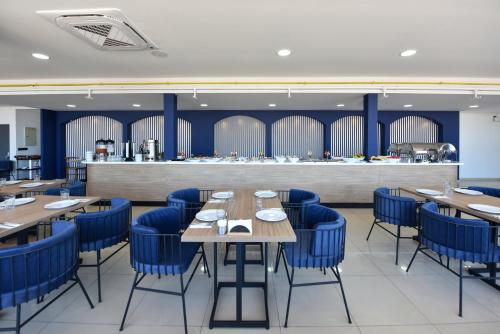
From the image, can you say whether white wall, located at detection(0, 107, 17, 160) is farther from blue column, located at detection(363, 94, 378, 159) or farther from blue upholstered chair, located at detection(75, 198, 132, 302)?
blue column, located at detection(363, 94, 378, 159)

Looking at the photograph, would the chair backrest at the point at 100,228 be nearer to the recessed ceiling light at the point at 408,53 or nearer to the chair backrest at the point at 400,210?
the chair backrest at the point at 400,210

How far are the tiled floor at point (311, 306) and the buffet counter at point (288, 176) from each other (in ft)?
6.60

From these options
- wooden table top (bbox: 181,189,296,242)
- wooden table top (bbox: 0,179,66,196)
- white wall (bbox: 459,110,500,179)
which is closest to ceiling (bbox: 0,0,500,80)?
wooden table top (bbox: 0,179,66,196)

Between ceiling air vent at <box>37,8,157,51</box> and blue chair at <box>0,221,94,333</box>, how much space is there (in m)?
1.87

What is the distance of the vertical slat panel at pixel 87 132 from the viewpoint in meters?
7.34

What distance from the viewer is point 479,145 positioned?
7.49 metres

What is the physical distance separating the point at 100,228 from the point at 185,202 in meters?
0.71

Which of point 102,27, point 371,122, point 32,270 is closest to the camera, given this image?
point 32,270

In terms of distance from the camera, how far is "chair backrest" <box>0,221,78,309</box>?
121 cm

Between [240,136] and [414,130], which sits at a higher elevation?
[414,130]

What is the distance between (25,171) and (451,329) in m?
8.88

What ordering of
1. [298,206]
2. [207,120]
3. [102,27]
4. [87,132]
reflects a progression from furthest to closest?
[87,132] < [207,120] < [298,206] < [102,27]

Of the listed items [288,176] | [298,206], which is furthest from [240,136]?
[298,206]

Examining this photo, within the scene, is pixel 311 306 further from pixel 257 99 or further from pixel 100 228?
pixel 257 99
